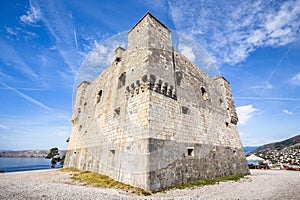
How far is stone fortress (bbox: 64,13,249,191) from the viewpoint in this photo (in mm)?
6732

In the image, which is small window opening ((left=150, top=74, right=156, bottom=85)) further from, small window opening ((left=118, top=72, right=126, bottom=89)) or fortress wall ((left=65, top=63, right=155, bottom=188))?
small window opening ((left=118, top=72, right=126, bottom=89))

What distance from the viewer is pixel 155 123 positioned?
6.98 m

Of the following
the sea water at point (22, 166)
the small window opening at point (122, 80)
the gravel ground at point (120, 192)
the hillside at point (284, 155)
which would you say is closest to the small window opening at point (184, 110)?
the gravel ground at point (120, 192)

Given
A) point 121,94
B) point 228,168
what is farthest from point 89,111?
point 228,168

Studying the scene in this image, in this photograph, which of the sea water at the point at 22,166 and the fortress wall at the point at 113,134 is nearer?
the fortress wall at the point at 113,134

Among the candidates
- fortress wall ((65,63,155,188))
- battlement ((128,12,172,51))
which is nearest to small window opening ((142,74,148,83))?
fortress wall ((65,63,155,188))

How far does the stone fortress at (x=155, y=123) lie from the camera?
265 inches

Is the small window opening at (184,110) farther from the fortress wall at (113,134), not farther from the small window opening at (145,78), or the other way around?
the small window opening at (145,78)

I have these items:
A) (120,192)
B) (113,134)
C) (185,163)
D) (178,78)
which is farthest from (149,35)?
(120,192)

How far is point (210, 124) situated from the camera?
11.1 m

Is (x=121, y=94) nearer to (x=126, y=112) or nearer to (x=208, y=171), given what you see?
(x=126, y=112)

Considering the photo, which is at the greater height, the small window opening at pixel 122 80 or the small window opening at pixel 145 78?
the small window opening at pixel 122 80

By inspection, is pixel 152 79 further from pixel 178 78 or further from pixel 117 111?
pixel 117 111

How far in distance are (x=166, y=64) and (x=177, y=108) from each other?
8.23 feet
